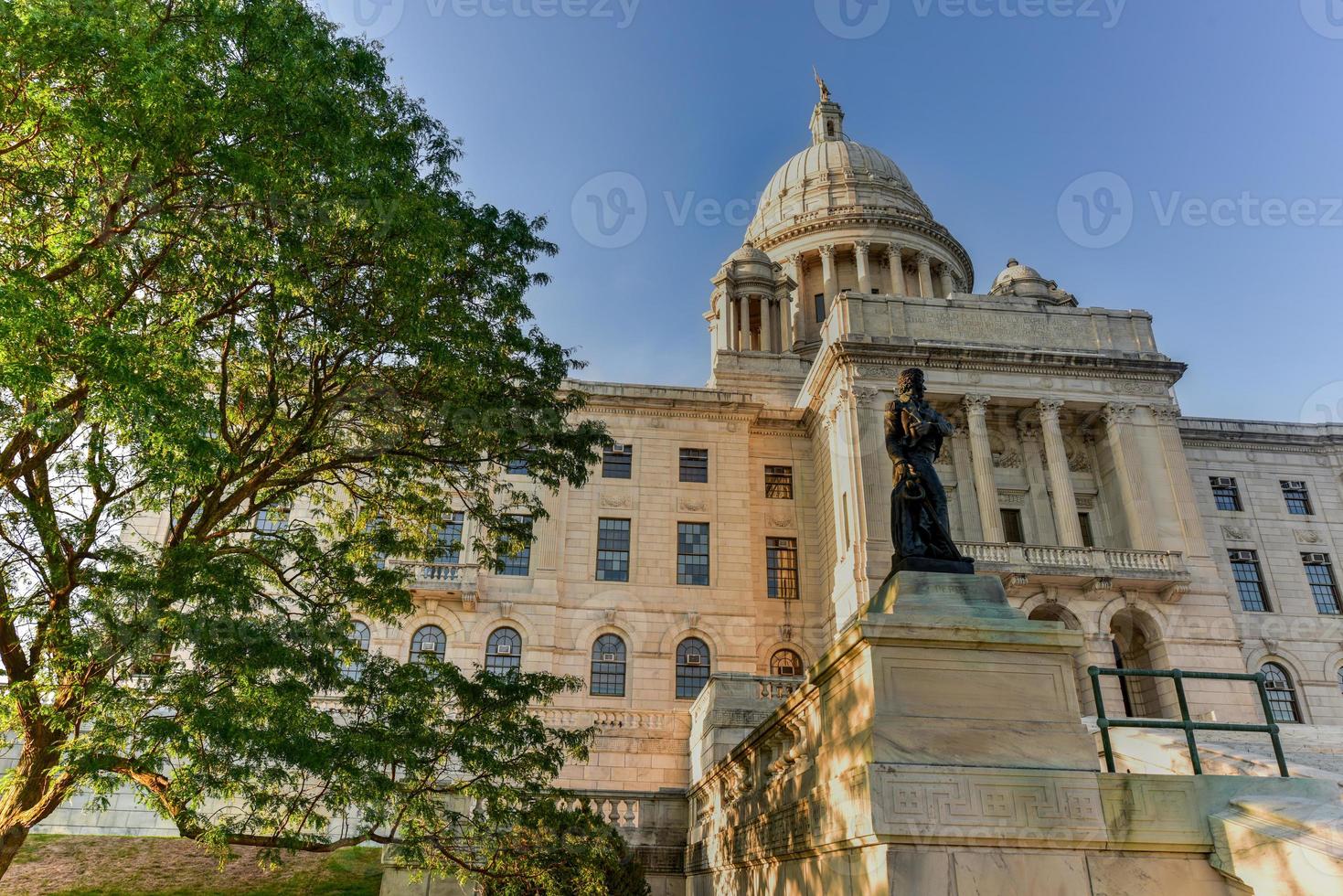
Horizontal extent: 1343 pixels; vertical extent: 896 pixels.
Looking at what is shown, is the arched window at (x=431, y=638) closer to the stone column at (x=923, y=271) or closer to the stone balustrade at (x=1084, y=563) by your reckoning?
the stone balustrade at (x=1084, y=563)

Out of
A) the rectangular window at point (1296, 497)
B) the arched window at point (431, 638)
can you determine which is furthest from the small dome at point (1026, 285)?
the arched window at point (431, 638)

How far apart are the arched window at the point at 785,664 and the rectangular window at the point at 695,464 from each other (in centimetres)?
745

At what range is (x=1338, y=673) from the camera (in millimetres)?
34938

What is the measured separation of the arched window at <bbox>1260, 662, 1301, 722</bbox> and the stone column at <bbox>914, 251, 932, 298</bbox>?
89.8ft

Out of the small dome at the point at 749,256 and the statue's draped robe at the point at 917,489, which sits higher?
the small dome at the point at 749,256

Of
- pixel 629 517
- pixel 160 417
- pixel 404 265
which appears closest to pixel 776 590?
pixel 629 517

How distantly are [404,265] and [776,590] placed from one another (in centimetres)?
2579

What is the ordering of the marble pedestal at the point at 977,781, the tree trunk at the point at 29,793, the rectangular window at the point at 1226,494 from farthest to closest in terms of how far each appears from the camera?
the rectangular window at the point at 1226,494, the tree trunk at the point at 29,793, the marble pedestal at the point at 977,781

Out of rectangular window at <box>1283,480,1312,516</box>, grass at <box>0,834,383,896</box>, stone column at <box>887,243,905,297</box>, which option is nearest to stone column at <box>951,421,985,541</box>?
rectangular window at <box>1283,480,1312,516</box>

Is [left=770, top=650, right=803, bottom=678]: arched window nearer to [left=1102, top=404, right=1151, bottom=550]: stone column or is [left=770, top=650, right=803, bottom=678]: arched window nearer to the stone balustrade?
the stone balustrade

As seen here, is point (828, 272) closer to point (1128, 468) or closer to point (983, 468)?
point (983, 468)

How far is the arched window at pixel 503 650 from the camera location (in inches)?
1235

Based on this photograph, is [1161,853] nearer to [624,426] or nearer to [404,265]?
[404,265]

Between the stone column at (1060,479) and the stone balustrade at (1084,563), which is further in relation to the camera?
the stone column at (1060,479)
